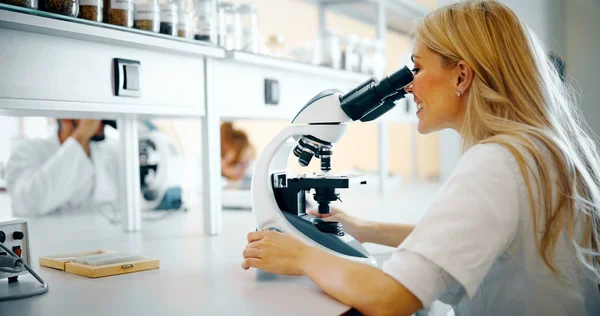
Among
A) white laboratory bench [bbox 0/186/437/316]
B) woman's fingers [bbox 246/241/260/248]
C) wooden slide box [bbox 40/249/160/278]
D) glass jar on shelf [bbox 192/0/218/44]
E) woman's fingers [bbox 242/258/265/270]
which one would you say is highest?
glass jar on shelf [bbox 192/0/218/44]

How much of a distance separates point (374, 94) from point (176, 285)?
47 cm

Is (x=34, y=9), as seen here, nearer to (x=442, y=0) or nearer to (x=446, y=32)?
(x=446, y=32)

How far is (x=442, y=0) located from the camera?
272 centimetres

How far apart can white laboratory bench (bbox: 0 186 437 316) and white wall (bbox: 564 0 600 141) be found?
292 centimetres

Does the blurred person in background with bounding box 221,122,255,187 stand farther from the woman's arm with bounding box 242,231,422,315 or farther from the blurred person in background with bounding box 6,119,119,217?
the woman's arm with bounding box 242,231,422,315

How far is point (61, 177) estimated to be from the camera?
2.23m

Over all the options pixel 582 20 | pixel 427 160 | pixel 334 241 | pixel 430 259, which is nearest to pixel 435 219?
pixel 430 259

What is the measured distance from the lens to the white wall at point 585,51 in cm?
372

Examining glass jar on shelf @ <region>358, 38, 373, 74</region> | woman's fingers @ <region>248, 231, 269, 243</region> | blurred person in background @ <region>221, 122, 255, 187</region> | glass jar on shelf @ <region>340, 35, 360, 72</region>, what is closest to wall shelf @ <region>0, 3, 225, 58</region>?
woman's fingers @ <region>248, 231, 269, 243</region>

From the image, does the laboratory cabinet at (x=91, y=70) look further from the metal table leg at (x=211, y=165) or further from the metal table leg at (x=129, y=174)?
the metal table leg at (x=129, y=174)

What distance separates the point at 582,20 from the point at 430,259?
3.62 metres

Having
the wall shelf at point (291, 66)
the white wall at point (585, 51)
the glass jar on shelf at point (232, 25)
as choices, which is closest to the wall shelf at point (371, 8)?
the wall shelf at point (291, 66)

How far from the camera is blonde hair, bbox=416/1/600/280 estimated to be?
2.76ft

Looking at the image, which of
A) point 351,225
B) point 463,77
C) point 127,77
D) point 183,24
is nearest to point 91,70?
point 127,77
